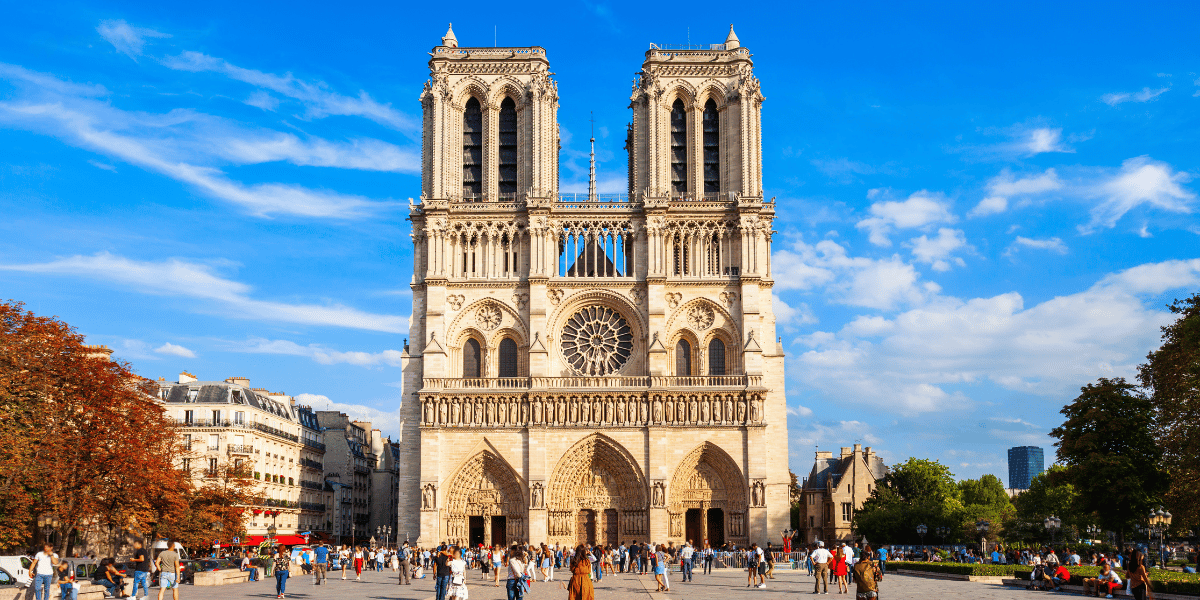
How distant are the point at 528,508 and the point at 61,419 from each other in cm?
2284

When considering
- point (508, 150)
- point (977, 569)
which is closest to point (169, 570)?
point (977, 569)

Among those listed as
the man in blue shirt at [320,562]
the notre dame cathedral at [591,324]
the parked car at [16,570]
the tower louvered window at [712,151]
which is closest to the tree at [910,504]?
the notre dame cathedral at [591,324]

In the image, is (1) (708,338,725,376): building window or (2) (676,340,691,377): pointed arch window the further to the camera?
(1) (708,338,725,376): building window

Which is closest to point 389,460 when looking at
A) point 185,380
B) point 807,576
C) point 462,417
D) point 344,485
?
point 344,485

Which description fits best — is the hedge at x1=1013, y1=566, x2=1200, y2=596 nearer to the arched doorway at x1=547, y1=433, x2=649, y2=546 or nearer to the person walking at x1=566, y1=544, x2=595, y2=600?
the person walking at x1=566, y1=544, x2=595, y2=600

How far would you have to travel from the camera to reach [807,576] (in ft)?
133

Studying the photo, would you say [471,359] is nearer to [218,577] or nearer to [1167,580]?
[218,577]

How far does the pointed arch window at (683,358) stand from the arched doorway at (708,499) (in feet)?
13.2

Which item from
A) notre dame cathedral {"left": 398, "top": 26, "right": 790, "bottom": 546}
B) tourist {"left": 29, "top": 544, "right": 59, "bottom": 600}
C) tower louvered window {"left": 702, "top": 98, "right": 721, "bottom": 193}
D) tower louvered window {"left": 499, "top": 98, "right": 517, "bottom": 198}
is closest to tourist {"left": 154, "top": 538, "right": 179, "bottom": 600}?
tourist {"left": 29, "top": 544, "right": 59, "bottom": 600}

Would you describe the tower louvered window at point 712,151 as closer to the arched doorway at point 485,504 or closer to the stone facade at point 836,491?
the arched doorway at point 485,504

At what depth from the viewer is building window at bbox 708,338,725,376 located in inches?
2135

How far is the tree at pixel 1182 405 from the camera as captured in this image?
1191 inches

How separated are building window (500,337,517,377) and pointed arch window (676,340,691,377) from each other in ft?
26.0

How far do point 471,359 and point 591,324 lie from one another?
239 inches
